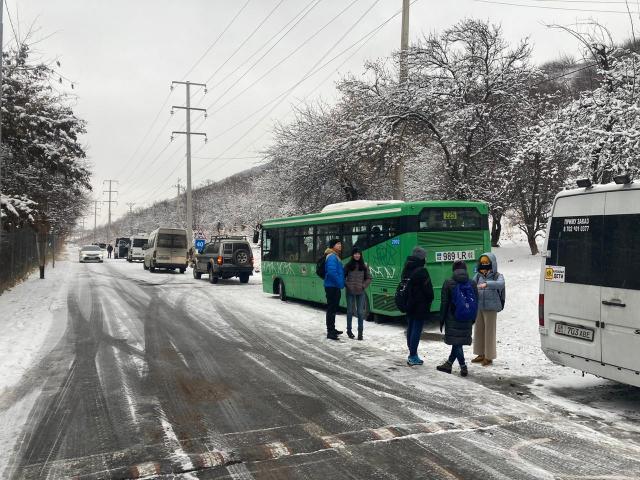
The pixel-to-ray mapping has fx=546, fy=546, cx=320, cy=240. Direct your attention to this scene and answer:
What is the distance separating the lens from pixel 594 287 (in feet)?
20.2

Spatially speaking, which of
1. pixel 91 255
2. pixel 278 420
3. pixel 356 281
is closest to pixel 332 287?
pixel 356 281

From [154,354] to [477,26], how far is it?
18.3 m

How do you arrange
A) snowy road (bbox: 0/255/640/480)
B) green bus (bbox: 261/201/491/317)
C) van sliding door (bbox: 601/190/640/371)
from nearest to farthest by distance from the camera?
snowy road (bbox: 0/255/640/480) < van sliding door (bbox: 601/190/640/371) < green bus (bbox: 261/201/491/317)

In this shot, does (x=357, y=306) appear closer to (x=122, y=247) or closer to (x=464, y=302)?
(x=464, y=302)

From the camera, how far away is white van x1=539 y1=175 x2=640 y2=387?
5.71m

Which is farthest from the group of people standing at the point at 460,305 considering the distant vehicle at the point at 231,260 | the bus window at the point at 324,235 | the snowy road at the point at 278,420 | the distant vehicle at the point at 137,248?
the distant vehicle at the point at 137,248

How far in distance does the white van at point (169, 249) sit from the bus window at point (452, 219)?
2351 centimetres

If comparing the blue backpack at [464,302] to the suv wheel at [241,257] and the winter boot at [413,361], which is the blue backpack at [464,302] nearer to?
the winter boot at [413,361]

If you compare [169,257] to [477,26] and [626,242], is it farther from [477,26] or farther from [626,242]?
[626,242]

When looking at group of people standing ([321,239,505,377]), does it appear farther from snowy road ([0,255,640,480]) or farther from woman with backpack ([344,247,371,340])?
woman with backpack ([344,247,371,340])

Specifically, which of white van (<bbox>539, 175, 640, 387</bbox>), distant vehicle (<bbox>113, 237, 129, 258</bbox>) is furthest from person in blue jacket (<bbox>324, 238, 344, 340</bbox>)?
distant vehicle (<bbox>113, 237, 129, 258</bbox>)

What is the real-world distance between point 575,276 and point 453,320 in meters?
1.72

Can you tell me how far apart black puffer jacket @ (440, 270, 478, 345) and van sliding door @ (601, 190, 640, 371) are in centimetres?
185

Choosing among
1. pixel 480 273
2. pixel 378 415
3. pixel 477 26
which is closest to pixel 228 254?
pixel 477 26
